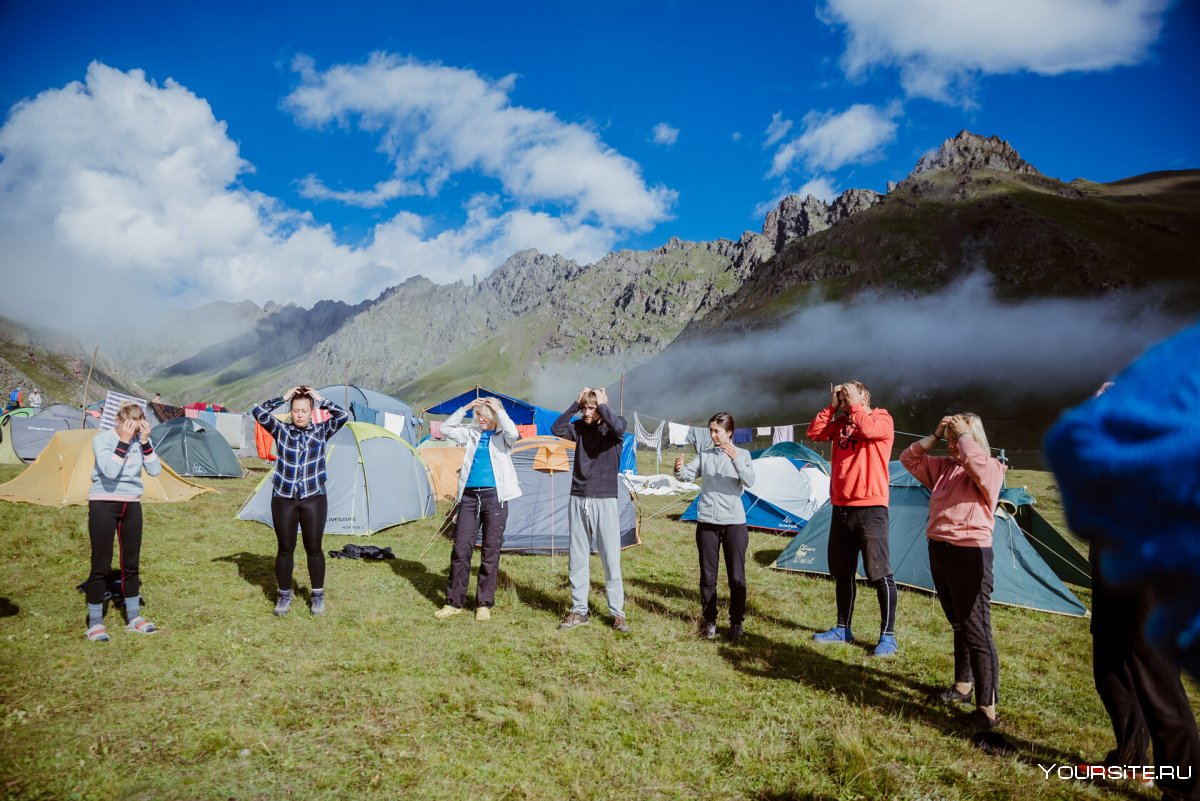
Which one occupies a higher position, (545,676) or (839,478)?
(839,478)

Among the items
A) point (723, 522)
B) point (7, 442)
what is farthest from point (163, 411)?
point (723, 522)

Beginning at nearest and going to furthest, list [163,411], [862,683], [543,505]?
1. [862,683]
2. [543,505]
3. [163,411]

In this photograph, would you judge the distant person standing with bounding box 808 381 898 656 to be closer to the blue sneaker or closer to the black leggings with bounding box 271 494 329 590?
the blue sneaker

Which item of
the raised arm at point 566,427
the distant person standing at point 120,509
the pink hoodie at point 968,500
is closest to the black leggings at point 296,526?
the distant person standing at point 120,509

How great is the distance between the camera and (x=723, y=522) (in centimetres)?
686

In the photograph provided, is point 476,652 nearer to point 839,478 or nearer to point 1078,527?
point 839,478

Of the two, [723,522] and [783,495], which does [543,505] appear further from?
[783,495]

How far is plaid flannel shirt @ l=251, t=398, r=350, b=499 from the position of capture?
707 centimetres

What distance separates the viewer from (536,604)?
8.17 meters

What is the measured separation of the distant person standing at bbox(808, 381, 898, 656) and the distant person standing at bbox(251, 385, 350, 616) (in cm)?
585

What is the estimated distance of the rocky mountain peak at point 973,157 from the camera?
143500mm

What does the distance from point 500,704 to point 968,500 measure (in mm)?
4404

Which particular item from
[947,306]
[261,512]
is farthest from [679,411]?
[261,512]

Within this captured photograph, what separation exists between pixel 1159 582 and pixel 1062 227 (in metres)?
139
